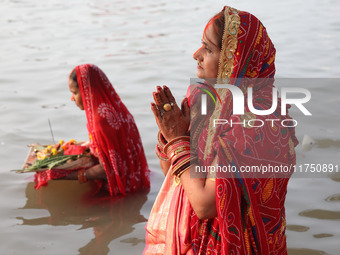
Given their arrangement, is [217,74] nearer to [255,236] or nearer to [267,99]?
[267,99]

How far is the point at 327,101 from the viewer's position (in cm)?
713

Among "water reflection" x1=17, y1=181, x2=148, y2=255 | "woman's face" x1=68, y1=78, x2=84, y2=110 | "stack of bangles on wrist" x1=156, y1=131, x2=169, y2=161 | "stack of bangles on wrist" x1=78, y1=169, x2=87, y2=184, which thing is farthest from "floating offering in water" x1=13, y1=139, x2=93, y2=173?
"stack of bangles on wrist" x1=156, y1=131, x2=169, y2=161

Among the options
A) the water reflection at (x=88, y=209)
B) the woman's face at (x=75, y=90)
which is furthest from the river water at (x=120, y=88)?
the woman's face at (x=75, y=90)

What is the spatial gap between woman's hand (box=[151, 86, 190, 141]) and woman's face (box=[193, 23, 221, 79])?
0.20 metres

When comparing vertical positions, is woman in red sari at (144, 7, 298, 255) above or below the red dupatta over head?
above

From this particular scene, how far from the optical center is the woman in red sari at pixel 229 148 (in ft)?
7.82

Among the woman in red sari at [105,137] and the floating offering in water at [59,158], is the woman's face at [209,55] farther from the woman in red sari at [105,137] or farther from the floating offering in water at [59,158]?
the floating offering in water at [59,158]

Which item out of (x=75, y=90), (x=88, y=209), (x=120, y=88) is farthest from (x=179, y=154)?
(x=120, y=88)

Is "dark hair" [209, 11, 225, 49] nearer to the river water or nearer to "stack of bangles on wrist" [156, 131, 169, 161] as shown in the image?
"stack of bangles on wrist" [156, 131, 169, 161]

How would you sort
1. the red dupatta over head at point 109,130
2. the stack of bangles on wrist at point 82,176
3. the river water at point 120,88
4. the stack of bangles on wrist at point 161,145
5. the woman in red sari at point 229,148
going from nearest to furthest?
the woman in red sari at point 229,148, the stack of bangles on wrist at point 161,145, the river water at point 120,88, the red dupatta over head at point 109,130, the stack of bangles on wrist at point 82,176

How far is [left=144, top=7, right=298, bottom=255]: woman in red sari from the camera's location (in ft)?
7.82

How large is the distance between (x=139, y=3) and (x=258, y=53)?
40.6 feet

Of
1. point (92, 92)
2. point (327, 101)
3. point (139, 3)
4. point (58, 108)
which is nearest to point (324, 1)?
point (139, 3)

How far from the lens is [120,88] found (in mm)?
8188
